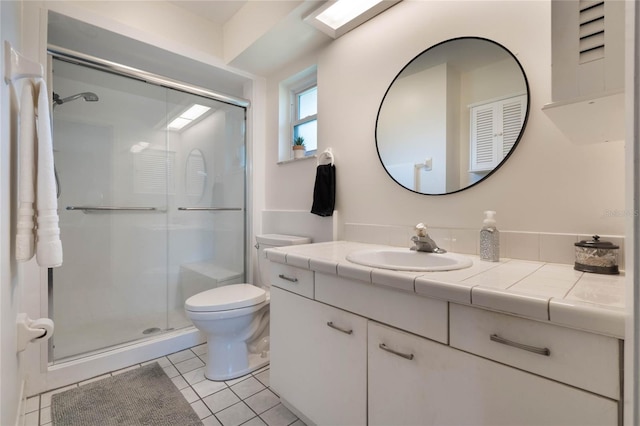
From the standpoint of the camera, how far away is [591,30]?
2.15 feet

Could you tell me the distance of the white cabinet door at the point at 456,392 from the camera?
24.6 inches

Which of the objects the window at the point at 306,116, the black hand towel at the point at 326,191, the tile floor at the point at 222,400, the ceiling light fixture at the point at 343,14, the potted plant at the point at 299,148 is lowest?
the tile floor at the point at 222,400

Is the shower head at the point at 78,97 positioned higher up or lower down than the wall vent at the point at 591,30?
higher up

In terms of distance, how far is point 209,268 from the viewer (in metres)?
2.50

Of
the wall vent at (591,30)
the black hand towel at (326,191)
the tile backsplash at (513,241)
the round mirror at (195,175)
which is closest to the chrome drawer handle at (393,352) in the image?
the tile backsplash at (513,241)

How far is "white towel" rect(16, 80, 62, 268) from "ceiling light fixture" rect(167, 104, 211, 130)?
1259mm

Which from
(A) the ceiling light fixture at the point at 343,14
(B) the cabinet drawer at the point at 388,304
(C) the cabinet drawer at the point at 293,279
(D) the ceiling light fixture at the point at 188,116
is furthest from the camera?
(D) the ceiling light fixture at the point at 188,116

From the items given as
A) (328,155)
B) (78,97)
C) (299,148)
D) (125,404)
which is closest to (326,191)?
(328,155)

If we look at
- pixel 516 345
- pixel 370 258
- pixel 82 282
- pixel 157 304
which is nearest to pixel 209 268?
pixel 157 304

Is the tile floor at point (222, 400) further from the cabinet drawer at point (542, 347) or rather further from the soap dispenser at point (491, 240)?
the soap dispenser at point (491, 240)

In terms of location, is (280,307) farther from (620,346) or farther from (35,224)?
(620,346)

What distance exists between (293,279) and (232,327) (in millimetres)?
635

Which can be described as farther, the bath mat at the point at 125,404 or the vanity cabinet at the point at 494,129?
the bath mat at the point at 125,404

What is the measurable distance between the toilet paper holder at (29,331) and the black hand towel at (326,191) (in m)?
1.45
